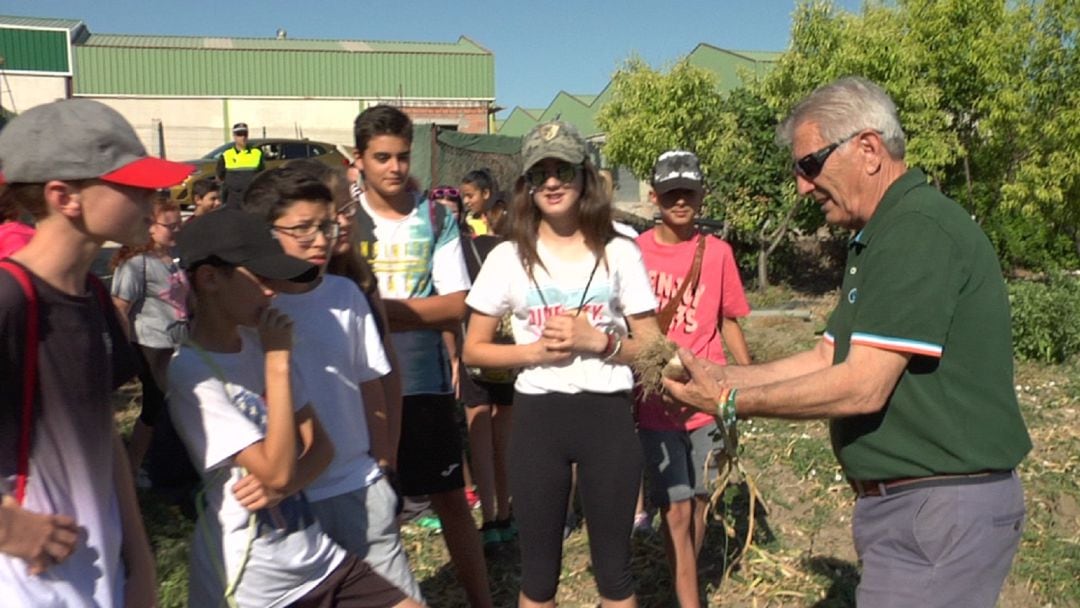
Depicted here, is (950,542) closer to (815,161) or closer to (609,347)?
(815,161)

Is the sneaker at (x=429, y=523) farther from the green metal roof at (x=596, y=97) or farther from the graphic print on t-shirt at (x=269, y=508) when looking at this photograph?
the green metal roof at (x=596, y=97)

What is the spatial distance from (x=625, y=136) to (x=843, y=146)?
13494mm

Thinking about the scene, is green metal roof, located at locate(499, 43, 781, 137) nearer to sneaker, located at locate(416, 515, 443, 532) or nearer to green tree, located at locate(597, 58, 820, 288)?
green tree, located at locate(597, 58, 820, 288)

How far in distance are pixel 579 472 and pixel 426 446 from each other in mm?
814

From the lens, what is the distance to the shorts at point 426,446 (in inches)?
154

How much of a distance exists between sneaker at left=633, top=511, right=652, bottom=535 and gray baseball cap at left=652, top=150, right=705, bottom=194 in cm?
195

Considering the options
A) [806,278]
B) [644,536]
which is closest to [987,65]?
[806,278]

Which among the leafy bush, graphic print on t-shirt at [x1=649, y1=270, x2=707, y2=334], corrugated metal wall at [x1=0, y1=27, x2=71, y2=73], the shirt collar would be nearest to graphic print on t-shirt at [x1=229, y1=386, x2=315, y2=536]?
the shirt collar

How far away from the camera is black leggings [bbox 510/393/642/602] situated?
3338mm

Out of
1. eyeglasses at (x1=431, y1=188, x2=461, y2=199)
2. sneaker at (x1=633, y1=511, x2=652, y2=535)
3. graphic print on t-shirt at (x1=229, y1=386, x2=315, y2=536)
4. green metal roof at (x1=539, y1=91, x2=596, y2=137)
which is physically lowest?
sneaker at (x1=633, y1=511, x2=652, y2=535)

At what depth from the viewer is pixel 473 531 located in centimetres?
405

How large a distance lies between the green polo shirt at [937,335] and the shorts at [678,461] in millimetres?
1504

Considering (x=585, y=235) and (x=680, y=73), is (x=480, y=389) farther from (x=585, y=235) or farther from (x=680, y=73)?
(x=680, y=73)

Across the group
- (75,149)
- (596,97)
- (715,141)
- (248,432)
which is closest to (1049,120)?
(715,141)
